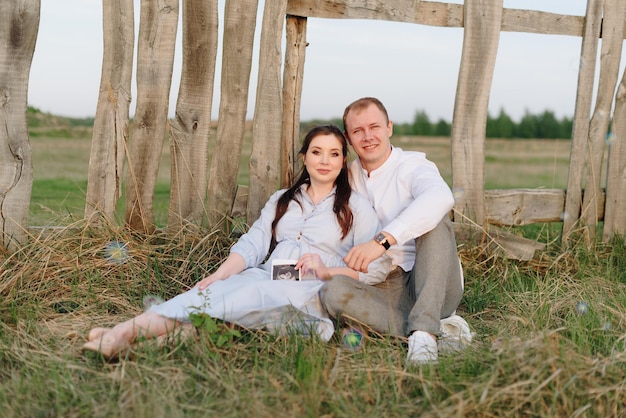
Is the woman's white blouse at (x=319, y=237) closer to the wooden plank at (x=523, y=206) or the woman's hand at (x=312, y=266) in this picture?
the woman's hand at (x=312, y=266)

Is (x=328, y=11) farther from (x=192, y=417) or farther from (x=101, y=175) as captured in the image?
(x=192, y=417)

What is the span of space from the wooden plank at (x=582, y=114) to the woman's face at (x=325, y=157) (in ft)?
7.25

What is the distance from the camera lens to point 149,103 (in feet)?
13.7

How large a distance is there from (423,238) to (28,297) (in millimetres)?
2009

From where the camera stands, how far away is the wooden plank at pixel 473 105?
15.2 feet

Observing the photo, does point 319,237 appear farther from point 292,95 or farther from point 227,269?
point 292,95

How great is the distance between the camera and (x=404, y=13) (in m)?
4.47

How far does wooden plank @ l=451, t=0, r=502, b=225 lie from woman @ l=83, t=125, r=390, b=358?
140cm

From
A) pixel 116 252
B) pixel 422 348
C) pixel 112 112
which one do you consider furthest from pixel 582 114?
pixel 116 252

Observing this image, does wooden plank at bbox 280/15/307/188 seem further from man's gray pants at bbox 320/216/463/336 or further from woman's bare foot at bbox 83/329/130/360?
woman's bare foot at bbox 83/329/130/360

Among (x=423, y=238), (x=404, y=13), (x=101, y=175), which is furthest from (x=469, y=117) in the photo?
(x=101, y=175)

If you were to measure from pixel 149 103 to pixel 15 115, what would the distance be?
734 mm

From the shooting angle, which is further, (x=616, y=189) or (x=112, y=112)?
(x=616, y=189)

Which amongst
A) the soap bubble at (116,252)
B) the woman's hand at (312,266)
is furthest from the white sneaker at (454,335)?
the soap bubble at (116,252)
